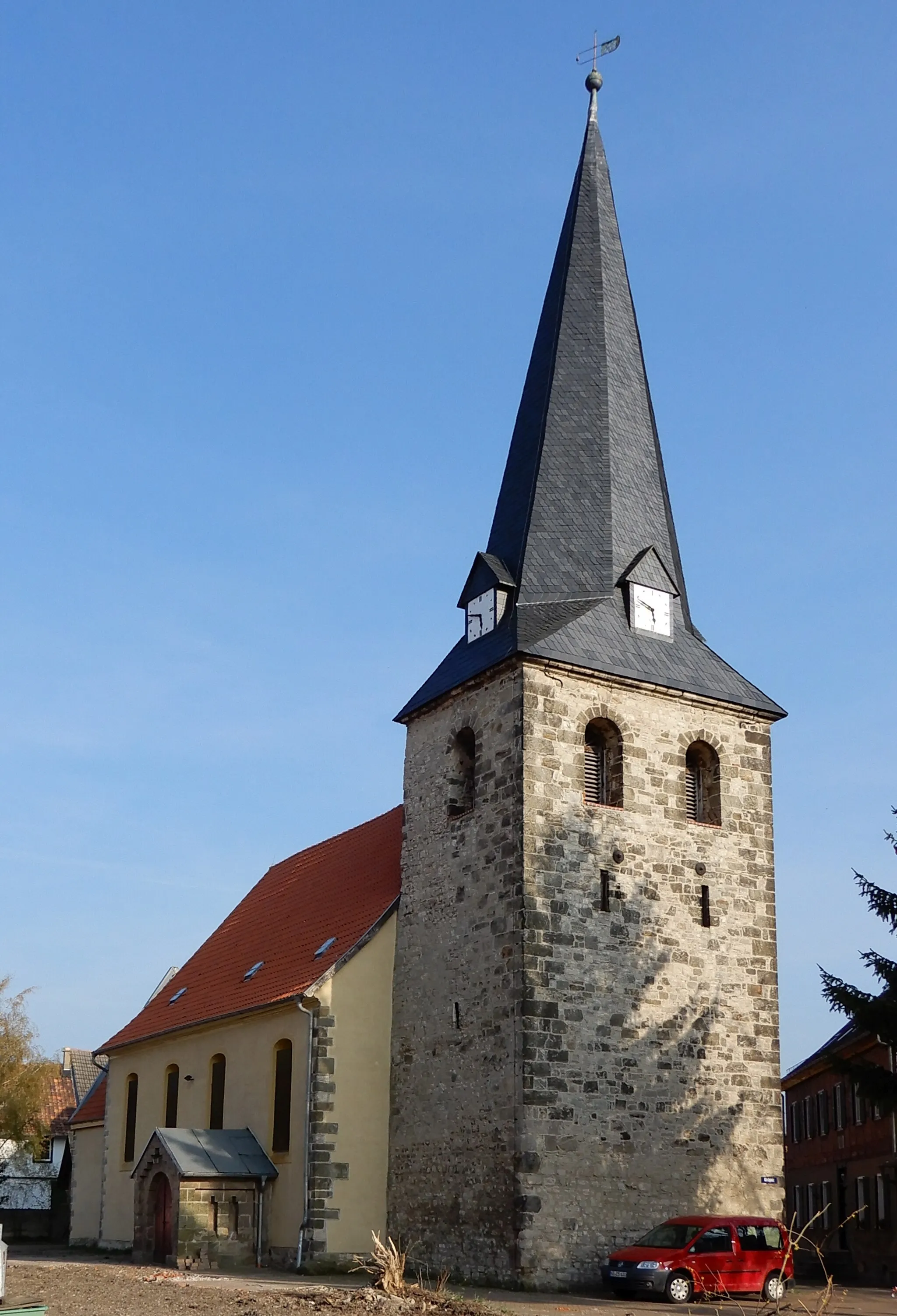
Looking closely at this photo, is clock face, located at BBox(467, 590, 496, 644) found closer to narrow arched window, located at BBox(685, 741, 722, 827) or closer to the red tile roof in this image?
narrow arched window, located at BBox(685, 741, 722, 827)

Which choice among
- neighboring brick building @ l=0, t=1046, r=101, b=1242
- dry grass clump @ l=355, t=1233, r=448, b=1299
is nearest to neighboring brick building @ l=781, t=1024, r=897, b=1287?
dry grass clump @ l=355, t=1233, r=448, b=1299

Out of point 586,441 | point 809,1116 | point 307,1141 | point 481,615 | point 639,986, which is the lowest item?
point 809,1116

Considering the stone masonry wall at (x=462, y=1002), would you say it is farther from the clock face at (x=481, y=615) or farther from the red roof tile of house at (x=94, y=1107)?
the red roof tile of house at (x=94, y=1107)

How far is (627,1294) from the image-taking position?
18.0m

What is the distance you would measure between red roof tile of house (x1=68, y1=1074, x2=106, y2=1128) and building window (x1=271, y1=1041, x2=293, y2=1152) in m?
9.30

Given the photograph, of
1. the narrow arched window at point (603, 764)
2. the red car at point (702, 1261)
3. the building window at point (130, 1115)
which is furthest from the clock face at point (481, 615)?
the building window at point (130, 1115)

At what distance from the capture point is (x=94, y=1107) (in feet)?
109

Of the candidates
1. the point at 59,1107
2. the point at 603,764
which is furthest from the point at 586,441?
the point at 59,1107

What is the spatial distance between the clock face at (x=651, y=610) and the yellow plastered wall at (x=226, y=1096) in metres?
8.11

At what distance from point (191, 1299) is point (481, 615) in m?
11.3

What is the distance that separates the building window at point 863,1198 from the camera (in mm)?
36188

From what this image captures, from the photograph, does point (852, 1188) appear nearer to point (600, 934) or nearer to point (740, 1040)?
point (740, 1040)

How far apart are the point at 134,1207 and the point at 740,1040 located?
35.1 ft

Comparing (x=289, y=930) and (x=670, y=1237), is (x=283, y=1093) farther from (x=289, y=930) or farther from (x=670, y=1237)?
(x=670, y=1237)
